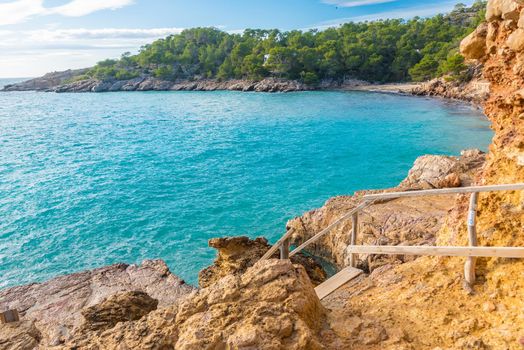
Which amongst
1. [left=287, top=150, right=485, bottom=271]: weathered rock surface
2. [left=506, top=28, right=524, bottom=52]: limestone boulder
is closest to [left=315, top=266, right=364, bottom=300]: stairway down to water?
[left=287, top=150, right=485, bottom=271]: weathered rock surface

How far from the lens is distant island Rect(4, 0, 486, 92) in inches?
3236

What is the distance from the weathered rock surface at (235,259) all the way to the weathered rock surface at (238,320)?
18.9ft

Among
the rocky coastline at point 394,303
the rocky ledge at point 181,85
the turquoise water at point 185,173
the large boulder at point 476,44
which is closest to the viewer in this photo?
the rocky coastline at point 394,303

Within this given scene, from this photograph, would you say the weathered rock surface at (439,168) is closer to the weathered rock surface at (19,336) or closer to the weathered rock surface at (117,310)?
the weathered rock surface at (117,310)

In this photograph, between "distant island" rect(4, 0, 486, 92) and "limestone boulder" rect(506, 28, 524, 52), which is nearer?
"limestone boulder" rect(506, 28, 524, 52)

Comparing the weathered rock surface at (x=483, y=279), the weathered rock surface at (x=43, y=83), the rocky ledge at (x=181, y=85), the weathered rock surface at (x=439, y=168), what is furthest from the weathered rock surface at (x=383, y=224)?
the weathered rock surface at (x=43, y=83)

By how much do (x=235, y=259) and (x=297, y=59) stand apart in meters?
86.2

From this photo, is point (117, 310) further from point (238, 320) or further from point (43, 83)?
point (43, 83)

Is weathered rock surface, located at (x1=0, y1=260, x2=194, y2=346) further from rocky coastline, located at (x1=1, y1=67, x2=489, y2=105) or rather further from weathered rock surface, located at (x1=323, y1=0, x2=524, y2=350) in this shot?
rocky coastline, located at (x1=1, y1=67, x2=489, y2=105)

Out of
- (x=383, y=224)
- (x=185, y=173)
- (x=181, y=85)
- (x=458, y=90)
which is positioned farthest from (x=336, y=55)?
(x=383, y=224)

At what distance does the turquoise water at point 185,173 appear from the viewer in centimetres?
1647

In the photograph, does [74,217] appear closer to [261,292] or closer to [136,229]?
[136,229]

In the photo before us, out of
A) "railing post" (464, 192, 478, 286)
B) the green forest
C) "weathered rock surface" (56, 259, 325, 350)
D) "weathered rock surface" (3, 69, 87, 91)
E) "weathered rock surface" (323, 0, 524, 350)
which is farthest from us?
"weathered rock surface" (3, 69, 87, 91)

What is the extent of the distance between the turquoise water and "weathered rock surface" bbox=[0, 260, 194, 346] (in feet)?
10.4
